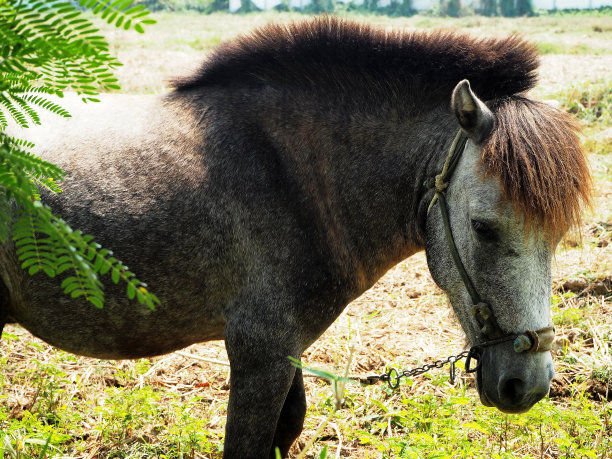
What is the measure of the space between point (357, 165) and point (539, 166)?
0.81 meters

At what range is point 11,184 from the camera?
3.98 ft

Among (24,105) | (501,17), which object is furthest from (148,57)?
(501,17)

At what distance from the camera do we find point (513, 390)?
2361 mm

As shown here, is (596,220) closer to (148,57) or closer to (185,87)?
(185,87)

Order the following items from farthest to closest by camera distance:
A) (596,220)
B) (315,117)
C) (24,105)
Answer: (596,220), (315,117), (24,105)

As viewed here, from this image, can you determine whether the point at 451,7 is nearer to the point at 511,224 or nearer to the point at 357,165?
the point at 357,165

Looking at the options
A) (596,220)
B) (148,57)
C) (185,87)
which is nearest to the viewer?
(185,87)

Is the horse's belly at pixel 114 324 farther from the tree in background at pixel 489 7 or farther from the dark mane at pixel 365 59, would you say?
the tree in background at pixel 489 7

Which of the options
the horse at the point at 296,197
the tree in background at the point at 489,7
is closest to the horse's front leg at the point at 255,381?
the horse at the point at 296,197

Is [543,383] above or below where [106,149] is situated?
below

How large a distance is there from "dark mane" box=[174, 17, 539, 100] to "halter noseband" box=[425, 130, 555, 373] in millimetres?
416

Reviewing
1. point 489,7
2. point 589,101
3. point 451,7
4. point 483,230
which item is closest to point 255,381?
point 483,230

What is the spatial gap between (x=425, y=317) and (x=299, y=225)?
278 centimetres

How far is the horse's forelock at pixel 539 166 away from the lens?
2.23 meters
